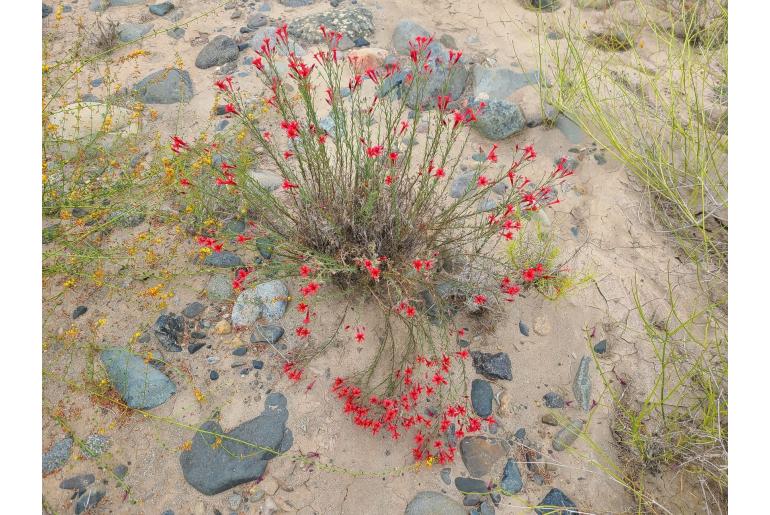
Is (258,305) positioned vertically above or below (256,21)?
below

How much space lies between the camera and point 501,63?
401cm

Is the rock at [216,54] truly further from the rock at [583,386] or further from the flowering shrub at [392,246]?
the rock at [583,386]

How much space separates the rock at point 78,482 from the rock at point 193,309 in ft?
2.60

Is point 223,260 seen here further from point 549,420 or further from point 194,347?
point 549,420

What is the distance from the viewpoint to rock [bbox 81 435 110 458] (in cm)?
209

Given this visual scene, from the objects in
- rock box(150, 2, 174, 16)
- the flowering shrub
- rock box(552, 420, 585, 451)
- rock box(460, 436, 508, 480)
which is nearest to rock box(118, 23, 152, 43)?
rock box(150, 2, 174, 16)

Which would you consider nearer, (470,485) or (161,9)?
(470,485)

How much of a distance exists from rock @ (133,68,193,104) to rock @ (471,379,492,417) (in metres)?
2.78

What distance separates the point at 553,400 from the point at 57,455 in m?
2.17

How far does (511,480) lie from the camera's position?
2.15m

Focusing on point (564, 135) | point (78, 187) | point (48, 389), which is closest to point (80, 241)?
point (78, 187)

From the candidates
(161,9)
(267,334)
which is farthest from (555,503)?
(161,9)

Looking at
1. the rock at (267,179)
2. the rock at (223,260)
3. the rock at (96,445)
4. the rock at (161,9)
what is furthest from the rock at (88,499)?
the rock at (161,9)

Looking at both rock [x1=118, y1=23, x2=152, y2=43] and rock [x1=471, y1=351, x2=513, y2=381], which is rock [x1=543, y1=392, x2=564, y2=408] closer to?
rock [x1=471, y1=351, x2=513, y2=381]
